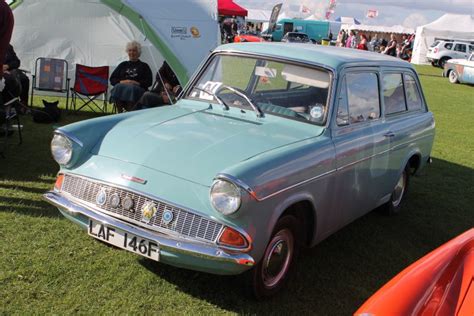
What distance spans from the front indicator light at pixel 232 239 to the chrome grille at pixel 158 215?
0.04 m

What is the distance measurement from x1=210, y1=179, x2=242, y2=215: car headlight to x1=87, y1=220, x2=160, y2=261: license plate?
0.46 meters

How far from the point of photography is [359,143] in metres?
4.04

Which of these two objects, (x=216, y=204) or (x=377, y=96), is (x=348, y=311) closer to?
(x=216, y=204)

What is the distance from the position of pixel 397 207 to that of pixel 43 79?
6.58 m

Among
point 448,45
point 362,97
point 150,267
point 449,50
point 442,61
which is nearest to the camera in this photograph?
point 150,267

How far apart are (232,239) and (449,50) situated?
33446 millimetres

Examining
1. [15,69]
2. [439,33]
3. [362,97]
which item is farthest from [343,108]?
[439,33]

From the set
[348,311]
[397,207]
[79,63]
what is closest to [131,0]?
[79,63]

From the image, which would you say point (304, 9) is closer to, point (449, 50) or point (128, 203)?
point (449, 50)

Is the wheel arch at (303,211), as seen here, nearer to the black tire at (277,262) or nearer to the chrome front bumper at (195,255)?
the black tire at (277,262)

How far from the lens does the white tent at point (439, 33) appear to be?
35531 millimetres

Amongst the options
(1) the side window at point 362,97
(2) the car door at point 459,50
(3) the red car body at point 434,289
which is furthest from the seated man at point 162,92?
(2) the car door at point 459,50

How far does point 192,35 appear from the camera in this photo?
901cm

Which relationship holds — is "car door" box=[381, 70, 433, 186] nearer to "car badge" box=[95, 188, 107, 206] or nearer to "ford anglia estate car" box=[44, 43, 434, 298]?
"ford anglia estate car" box=[44, 43, 434, 298]
